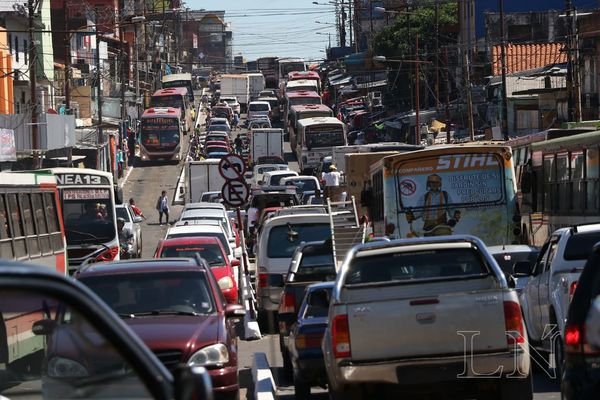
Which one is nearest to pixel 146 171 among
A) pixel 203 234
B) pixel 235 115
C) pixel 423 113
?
pixel 423 113

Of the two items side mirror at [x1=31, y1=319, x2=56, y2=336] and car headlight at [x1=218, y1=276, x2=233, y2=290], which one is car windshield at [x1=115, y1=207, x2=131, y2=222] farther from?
side mirror at [x1=31, y1=319, x2=56, y2=336]

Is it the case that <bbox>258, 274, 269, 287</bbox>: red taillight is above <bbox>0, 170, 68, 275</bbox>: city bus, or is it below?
below

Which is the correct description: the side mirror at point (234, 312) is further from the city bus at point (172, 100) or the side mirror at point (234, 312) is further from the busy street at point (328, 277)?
the city bus at point (172, 100)

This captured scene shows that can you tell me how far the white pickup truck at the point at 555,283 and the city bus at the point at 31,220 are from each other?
6422mm

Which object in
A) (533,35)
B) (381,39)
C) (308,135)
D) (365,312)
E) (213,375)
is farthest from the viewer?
(381,39)

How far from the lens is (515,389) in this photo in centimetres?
1045

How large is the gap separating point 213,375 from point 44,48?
213 ft

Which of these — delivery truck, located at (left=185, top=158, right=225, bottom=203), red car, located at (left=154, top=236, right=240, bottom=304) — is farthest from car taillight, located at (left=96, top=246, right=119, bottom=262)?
delivery truck, located at (left=185, top=158, right=225, bottom=203)

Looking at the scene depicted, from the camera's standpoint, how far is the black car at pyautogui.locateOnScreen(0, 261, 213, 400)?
3865mm

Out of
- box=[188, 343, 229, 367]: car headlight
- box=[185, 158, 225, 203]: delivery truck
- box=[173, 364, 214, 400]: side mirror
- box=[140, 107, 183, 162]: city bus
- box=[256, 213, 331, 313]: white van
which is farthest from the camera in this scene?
box=[140, 107, 183, 162]: city bus

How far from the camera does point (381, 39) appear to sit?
9725 cm

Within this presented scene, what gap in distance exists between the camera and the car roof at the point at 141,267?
474 inches

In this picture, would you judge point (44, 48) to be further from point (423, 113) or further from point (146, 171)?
point (423, 113)

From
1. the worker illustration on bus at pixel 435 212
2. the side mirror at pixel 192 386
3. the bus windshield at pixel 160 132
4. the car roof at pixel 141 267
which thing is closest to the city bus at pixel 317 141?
the bus windshield at pixel 160 132
